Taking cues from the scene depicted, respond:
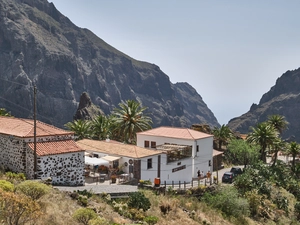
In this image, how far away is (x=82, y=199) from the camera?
23.0 metres

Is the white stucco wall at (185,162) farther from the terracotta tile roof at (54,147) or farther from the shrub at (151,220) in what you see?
the shrub at (151,220)

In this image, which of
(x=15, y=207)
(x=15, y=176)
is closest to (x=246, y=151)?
(x=15, y=176)

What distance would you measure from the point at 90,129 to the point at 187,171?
20.2 m

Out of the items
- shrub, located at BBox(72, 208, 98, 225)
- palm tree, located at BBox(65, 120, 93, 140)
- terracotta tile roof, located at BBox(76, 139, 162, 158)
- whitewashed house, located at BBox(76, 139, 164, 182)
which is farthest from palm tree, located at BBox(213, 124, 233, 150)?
shrub, located at BBox(72, 208, 98, 225)

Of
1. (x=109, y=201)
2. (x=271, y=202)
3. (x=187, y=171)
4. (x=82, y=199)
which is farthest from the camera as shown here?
(x=187, y=171)

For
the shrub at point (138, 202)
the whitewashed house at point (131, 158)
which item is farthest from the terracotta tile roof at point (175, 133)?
the shrub at point (138, 202)

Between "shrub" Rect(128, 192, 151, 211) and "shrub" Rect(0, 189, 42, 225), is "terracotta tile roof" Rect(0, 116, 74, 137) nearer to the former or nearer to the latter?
"shrub" Rect(128, 192, 151, 211)

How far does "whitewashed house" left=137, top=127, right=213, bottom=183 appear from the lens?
39.6 metres

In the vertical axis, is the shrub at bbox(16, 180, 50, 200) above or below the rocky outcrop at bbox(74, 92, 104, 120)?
below

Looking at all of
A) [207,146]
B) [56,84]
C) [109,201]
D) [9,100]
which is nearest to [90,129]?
[207,146]

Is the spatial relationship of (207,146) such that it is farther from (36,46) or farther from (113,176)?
(36,46)

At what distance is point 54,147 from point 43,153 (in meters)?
1.53

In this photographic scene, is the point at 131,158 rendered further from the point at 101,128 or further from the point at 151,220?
the point at 101,128

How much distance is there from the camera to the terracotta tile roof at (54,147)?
28156 mm
